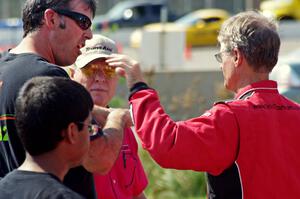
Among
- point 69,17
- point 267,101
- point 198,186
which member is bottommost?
point 198,186

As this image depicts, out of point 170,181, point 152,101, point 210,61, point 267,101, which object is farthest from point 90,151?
point 210,61

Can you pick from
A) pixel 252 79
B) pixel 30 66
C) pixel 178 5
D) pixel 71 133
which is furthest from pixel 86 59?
pixel 178 5

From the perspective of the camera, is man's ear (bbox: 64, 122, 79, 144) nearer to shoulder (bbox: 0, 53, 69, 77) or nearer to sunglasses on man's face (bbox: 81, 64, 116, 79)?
shoulder (bbox: 0, 53, 69, 77)

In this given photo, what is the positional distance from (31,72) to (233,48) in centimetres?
94

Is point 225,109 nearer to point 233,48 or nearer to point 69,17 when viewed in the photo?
point 233,48

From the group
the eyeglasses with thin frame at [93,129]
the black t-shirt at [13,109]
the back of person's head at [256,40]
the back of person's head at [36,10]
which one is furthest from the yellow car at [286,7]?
the eyeglasses with thin frame at [93,129]

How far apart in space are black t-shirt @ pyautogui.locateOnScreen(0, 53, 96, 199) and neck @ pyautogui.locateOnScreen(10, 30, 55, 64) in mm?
134

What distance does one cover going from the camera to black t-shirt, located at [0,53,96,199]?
397 centimetres

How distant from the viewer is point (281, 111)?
4262 mm

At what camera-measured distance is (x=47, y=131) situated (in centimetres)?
328

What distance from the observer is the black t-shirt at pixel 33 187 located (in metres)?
3.17

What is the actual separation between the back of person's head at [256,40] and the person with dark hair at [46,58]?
63 centimetres

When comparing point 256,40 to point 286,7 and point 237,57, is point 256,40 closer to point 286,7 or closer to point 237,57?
point 237,57

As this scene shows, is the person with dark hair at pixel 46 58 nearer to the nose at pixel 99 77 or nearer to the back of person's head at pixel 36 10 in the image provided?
the back of person's head at pixel 36 10
